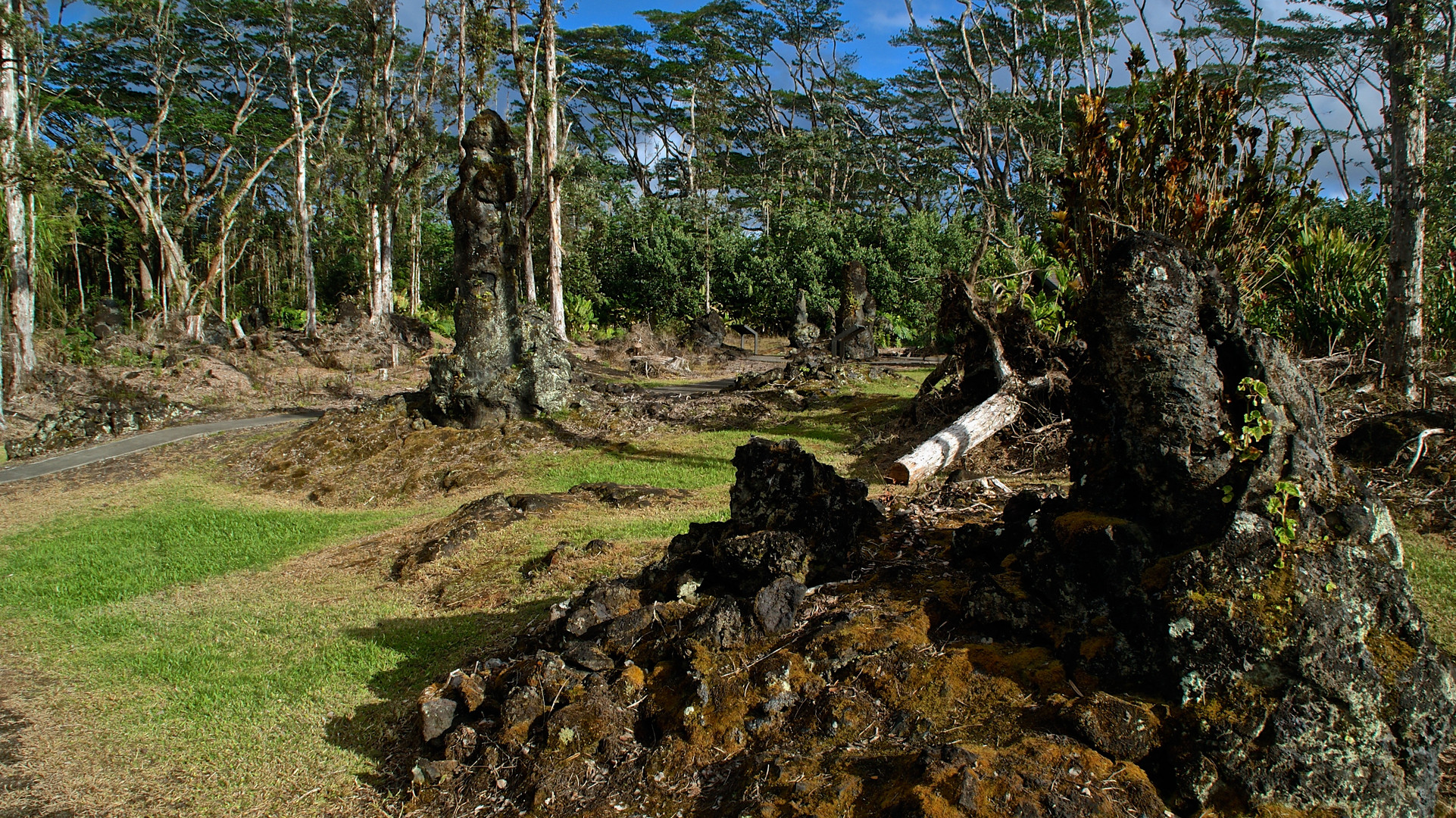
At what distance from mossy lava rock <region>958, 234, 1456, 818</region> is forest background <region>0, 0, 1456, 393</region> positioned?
4.70 meters

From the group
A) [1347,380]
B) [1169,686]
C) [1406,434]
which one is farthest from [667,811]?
Result: [1347,380]

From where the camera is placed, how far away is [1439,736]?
2545 mm

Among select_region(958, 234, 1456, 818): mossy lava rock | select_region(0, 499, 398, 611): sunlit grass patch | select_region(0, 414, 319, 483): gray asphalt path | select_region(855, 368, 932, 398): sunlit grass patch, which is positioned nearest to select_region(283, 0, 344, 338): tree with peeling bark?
select_region(0, 414, 319, 483): gray asphalt path

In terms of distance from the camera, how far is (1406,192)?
8.71 meters

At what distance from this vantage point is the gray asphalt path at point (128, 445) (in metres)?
12.4

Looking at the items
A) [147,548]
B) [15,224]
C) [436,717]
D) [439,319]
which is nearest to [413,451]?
[147,548]

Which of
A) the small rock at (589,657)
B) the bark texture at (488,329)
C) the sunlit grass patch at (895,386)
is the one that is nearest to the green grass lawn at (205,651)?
the small rock at (589,657)

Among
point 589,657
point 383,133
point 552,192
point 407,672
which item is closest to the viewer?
point 589,657

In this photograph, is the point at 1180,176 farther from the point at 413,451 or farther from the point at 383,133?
the point at 383,133

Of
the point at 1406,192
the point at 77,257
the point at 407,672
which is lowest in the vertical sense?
the point at 407,672

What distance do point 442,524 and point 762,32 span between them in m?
40.6

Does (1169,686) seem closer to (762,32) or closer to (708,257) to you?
(708,257)

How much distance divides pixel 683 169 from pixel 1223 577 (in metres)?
45.5

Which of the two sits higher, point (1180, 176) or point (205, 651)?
point (1180, 176)
